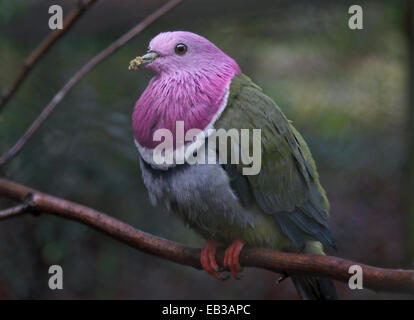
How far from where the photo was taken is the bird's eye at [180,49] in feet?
2.04

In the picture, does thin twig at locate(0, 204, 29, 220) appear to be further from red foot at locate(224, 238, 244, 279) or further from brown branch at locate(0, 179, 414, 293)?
red foot at locate(224, 238, 244, 279)

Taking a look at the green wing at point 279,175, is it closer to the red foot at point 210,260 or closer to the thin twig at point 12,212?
the red foot at point 210,260

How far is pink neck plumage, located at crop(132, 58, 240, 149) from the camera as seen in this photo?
24.8 inches

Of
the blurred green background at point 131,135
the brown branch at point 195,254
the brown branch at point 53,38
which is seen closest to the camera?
the brown branch at point 195,254

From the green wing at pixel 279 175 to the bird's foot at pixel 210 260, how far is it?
0.10 metres

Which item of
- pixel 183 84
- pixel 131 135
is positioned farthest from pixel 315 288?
pixel 131 135

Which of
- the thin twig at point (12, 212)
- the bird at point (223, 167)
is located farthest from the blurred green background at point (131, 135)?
the bird at point (223, 167)

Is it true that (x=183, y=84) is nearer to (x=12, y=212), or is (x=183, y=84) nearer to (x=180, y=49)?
(x=180, y=49)

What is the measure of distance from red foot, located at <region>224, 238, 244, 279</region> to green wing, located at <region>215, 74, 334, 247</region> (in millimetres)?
65

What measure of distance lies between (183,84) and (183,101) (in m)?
0.02

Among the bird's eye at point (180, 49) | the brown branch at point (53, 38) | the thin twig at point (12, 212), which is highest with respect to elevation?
the brown branch at point (53, 38)

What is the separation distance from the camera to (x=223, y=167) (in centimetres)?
66
